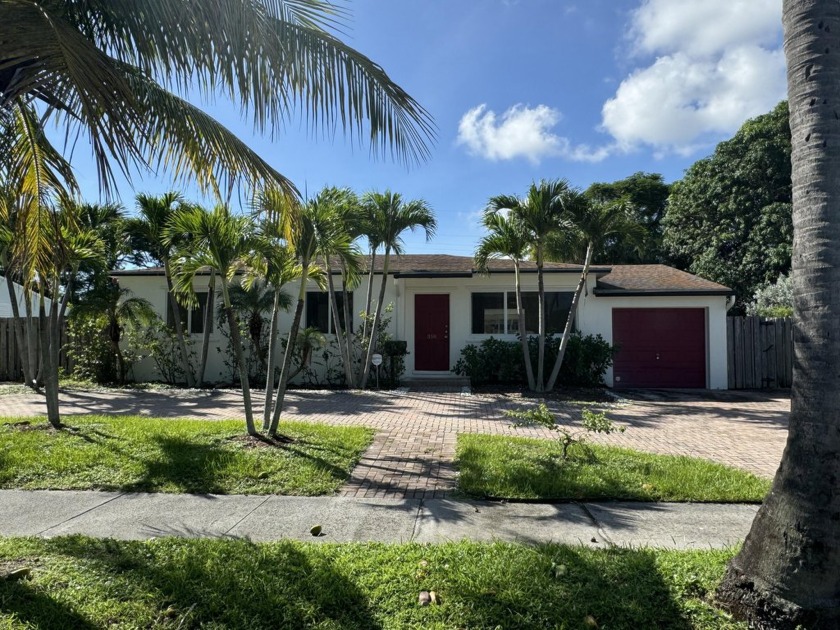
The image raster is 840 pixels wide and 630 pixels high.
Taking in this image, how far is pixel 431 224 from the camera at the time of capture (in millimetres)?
11969

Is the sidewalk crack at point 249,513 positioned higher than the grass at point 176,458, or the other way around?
the grass at point 176,458

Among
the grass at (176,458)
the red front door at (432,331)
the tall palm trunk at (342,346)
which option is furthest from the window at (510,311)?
the grass at (176,458)

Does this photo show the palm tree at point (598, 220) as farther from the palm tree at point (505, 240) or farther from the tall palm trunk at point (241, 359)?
the tall palm trunk at point (241, 359)

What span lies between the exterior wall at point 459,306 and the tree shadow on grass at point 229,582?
1091 cm

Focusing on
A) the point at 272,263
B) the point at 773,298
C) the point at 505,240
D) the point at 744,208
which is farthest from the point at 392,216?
the point at 744,208

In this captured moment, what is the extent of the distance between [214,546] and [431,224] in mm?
9308

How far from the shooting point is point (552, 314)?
14.3 metres

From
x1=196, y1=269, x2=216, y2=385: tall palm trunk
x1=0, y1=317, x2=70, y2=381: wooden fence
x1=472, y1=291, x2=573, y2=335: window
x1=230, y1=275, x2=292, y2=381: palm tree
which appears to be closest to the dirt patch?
x1=230, y1=275, x2=292, y2=381: palm tree

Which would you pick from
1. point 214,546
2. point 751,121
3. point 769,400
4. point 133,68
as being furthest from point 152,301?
point 751,121

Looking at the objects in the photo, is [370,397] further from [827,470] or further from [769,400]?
[827,470]

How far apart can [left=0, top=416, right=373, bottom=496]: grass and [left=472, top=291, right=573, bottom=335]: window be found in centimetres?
764

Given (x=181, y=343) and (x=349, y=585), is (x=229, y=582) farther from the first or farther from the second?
(x=181, y=343)

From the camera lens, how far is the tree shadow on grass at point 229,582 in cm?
270

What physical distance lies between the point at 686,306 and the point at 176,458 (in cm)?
1287
